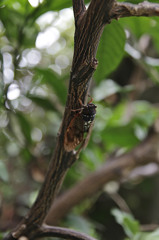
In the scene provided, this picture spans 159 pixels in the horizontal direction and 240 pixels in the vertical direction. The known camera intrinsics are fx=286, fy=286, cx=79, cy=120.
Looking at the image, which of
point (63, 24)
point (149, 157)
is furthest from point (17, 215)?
point (63, 24)

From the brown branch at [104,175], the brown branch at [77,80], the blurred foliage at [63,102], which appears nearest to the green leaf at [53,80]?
the blurred foliage at [63,102]

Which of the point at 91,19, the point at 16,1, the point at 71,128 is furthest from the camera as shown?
the point at 16,1

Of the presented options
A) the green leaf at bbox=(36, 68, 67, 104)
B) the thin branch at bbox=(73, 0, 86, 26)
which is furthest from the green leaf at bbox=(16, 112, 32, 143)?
the thin branch at bbox=(73, 0, 86, 26)

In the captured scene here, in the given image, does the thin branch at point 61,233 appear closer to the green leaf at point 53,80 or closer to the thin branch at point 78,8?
the thin branch at point 78,8

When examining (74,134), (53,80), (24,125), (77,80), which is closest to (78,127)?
(74,134)

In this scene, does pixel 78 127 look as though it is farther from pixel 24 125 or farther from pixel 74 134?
pixel 24 125

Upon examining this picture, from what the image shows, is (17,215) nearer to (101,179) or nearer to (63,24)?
(101,179)

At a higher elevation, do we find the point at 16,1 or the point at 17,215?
the point at 16,1
